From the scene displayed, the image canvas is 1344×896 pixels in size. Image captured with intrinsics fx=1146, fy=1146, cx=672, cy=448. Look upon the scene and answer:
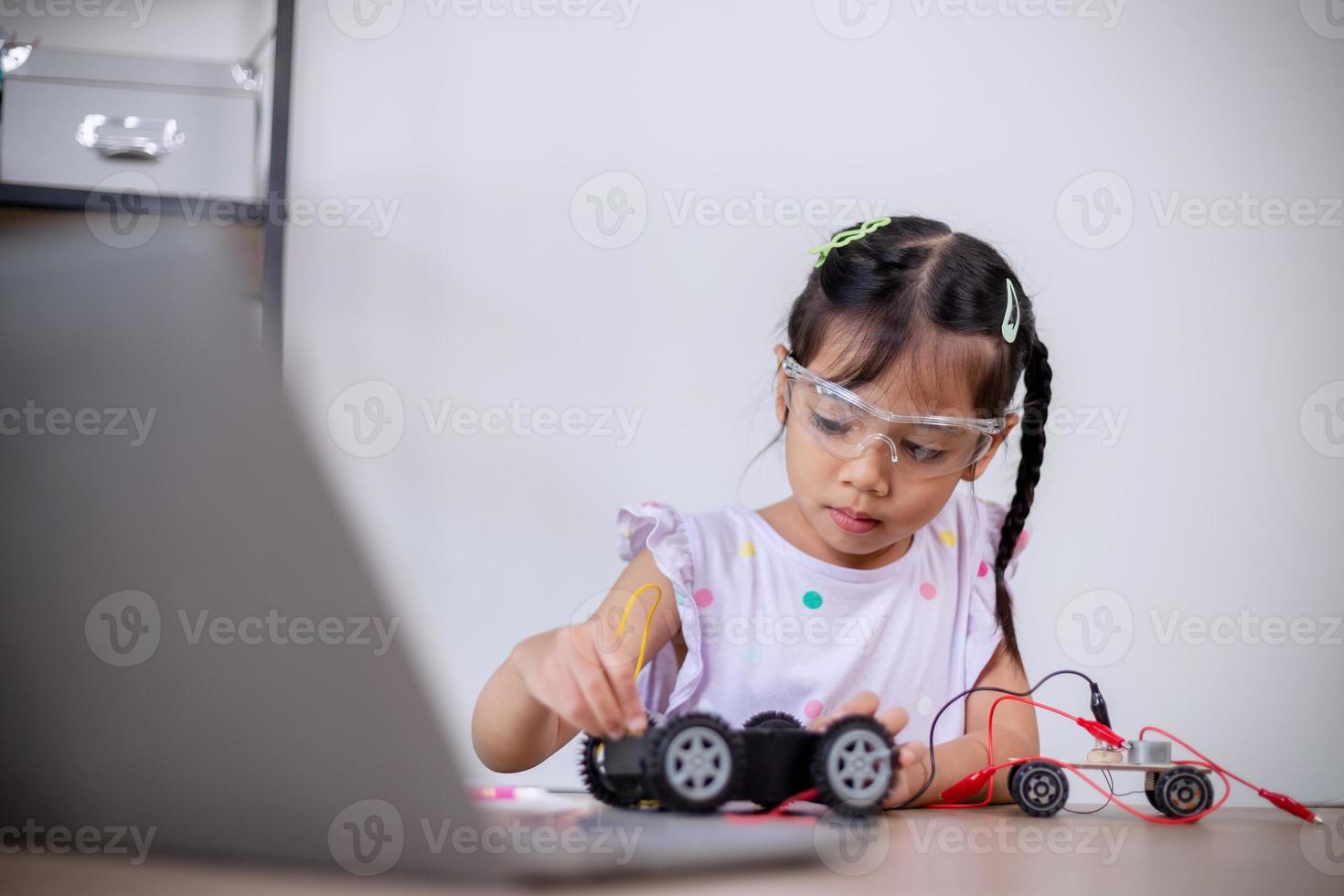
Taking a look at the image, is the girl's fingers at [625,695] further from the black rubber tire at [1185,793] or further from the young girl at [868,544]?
the black rubber tire at [1185,793]

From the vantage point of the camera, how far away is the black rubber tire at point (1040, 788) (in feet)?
2.85

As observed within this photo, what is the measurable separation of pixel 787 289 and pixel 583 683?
1445 millimetres

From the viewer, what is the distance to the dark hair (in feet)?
3.78

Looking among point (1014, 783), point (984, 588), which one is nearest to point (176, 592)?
point (1014, 783)

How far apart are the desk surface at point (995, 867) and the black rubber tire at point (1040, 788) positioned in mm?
16

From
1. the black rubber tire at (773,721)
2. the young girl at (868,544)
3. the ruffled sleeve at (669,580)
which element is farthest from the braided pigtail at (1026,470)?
the black rubber tire at (773,721)

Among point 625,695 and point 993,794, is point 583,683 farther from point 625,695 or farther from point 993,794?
point 993,794

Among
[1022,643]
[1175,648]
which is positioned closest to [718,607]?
[1022,643]

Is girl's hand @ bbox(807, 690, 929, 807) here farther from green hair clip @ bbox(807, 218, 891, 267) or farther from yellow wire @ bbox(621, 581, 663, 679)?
green hair clip @ bbox(807, 218, 891, 267)

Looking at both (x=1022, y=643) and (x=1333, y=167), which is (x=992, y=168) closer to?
(x=1333, y=167)

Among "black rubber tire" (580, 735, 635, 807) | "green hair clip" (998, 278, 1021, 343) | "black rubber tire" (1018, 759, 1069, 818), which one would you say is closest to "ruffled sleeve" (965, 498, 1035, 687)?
"green hair clip" (998, 278, 1021, 343)

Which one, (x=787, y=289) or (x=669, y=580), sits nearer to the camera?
(x=669, y=580)

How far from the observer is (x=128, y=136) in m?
1.67

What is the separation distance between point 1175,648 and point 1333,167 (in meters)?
0.96
